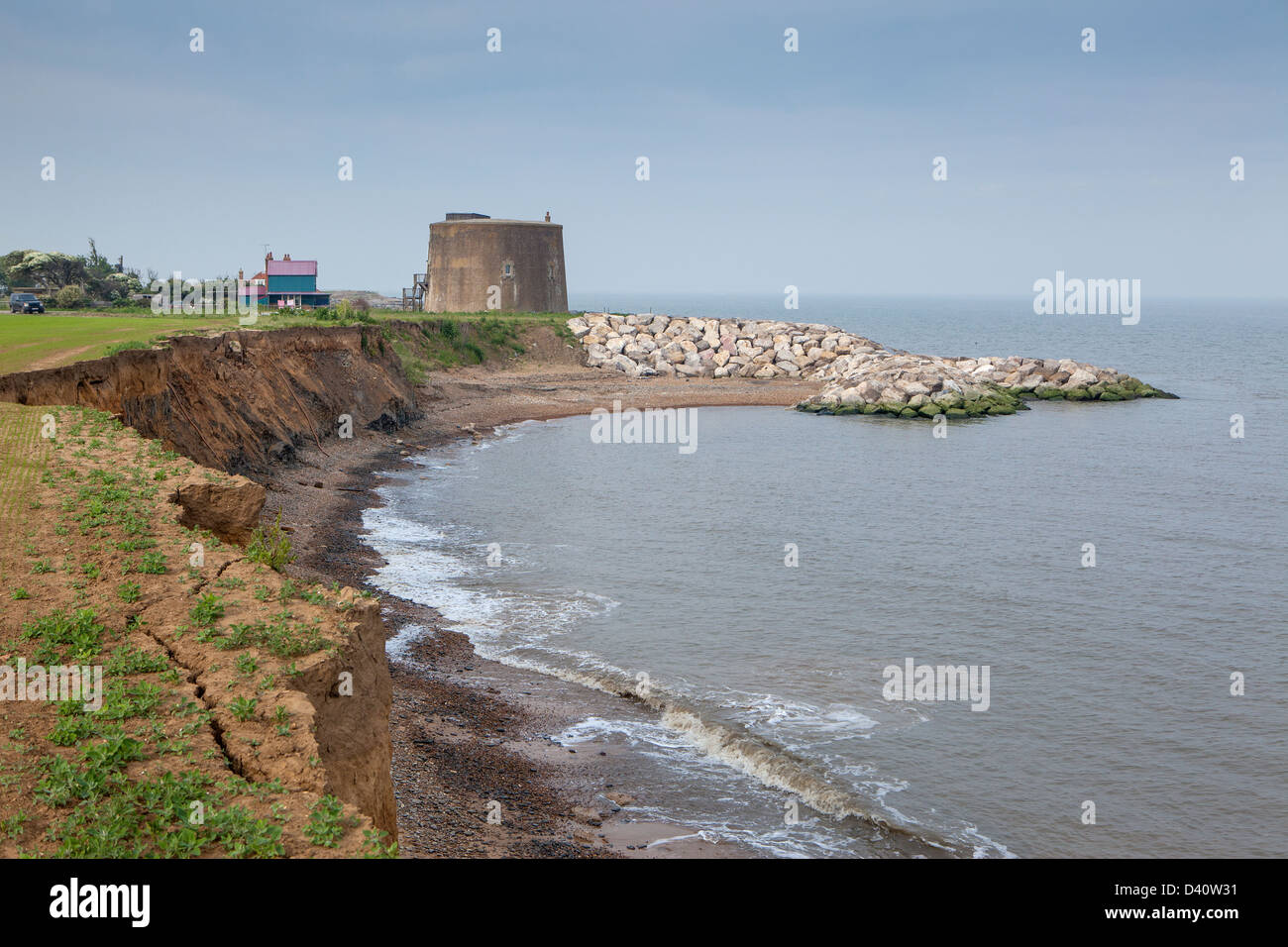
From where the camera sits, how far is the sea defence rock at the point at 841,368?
60.6 metres

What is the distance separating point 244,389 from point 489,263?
155 ft

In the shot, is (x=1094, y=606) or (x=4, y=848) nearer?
(x=4, y=848)

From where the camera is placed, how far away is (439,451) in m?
42.2

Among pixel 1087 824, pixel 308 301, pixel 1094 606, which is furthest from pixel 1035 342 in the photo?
pixel 1087 824

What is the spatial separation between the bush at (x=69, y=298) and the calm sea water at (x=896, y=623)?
2257 centimetres

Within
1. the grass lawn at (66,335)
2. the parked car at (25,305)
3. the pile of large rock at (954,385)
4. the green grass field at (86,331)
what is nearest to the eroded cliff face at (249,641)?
the grass lawn at (66,335)

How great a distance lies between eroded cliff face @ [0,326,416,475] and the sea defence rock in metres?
25.3

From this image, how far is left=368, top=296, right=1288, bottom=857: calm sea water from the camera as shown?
1348cm

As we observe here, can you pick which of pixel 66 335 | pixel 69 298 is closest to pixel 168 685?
pixel 66 335

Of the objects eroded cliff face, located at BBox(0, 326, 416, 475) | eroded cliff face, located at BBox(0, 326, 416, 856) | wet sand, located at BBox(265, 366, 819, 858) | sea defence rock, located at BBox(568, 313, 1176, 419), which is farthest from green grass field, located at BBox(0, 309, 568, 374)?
sea defence rock, located at BBox(568, 313, 1176, 419)

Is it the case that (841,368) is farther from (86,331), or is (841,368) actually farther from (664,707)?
(664,707)
